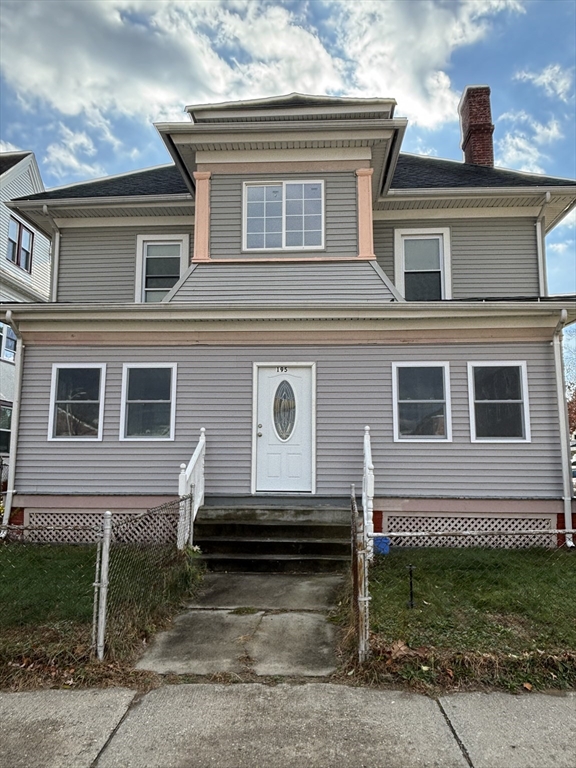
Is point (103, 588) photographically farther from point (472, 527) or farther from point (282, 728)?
point (472, 527)

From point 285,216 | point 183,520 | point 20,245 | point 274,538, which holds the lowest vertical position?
point 274,538

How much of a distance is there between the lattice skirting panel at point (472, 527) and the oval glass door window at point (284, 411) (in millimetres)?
2021

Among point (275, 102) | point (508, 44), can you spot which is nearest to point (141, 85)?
point (275, 102)

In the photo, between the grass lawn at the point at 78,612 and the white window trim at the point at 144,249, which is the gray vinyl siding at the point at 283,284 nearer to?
the white window trim at the point at 144,249

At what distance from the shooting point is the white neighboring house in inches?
698

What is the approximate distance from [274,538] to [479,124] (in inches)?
426

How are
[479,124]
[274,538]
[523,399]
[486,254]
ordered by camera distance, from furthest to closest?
[479,124], [486,254], [523,399], [274,538]

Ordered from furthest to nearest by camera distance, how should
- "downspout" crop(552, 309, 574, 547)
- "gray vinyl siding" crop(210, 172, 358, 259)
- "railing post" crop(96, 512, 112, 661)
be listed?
"gray vinyl siding" crop(210, 172, 358, 259), "downspout" crop(552, 309, 574, 547), "railing post" crop(96, 512, 112, 661)

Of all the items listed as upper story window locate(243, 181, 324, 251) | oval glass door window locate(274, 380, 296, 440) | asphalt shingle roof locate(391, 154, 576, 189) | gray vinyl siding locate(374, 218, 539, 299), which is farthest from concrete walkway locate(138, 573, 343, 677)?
asphalt shingle roof locate(391, 154, 576, 189)

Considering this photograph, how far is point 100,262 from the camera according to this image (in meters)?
11.2

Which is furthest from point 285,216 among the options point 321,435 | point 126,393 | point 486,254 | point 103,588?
point 103,588

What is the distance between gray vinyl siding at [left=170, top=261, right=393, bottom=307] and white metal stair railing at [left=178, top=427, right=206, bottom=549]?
7.61 ft

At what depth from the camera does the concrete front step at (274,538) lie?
6.98m

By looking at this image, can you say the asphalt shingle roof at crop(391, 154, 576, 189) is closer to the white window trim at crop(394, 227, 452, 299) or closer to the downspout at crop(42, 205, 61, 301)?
the white window trim at crop(394, 227, 452, 299)
